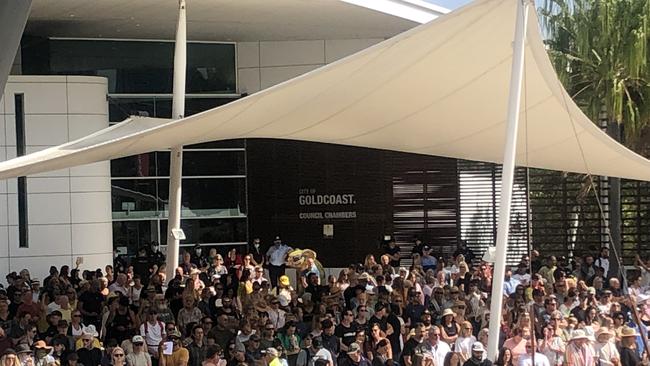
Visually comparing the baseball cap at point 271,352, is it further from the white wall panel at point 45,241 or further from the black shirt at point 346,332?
the white wall panel at point 45,241

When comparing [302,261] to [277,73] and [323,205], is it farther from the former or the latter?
[277,73]

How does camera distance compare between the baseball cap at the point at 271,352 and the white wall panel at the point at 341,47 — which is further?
the white wall panel at the point at 341,47

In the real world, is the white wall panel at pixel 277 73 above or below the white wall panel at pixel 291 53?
below

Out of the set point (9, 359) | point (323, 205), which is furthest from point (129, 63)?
point (9, 359)

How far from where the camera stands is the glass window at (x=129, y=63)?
23.7m

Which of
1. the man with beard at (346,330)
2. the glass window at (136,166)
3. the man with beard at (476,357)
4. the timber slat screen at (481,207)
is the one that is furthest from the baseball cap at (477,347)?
the glass window at (136,166)

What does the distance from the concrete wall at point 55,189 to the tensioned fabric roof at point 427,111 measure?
6853mm

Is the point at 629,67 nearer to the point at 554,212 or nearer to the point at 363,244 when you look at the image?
the point at 554,212

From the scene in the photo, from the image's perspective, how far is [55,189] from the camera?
21375 millimetres

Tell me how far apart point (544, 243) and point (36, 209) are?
38.0 feet

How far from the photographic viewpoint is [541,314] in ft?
44.4

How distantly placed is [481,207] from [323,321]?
1317cm

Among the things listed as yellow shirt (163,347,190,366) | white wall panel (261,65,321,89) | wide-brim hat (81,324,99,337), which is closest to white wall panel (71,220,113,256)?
white wall panel (261,65,321,89)

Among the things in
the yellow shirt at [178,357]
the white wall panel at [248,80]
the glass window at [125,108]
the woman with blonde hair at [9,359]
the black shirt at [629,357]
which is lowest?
the black shirt at [629,357]
